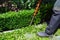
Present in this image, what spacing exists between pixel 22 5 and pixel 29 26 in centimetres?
74

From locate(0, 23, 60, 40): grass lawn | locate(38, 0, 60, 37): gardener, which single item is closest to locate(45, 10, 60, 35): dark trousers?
locate(38, 0, 60, 37): gardener

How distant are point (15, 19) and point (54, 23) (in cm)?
123

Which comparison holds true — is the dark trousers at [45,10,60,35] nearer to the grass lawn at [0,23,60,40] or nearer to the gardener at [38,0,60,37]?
the gardener at [38,0,60,37]

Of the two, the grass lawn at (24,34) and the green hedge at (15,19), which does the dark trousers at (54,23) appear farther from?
the green hedge at (15,19)

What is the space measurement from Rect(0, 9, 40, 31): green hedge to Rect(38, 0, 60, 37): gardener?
741 mm

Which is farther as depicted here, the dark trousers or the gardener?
the dark trousers

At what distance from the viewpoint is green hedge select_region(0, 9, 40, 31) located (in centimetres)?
681

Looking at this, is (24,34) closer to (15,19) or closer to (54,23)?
(15,19)

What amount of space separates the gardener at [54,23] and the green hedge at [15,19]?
74cm

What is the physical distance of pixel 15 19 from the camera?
6.95 metres

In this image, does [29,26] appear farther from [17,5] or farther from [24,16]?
[17,5]

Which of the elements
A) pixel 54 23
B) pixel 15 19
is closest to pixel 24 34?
pixel 15 19

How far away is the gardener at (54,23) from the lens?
20.7ft

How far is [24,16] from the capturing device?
706 cm
